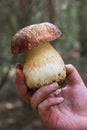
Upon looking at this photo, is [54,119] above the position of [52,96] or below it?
below

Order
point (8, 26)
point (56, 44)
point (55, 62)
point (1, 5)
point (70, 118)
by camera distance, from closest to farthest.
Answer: point (55, 62) → point (70, 118) → point (1, 5) → point (8, 26) → point (56, 44)

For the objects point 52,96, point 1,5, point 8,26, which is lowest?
point 8,26

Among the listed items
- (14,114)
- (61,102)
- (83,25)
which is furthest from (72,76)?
(83,25)

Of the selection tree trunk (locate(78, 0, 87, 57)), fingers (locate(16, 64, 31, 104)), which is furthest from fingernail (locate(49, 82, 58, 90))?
tree trunk (locate(78, 0, 87, 57))

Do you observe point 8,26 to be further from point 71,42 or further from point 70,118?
point 70,118

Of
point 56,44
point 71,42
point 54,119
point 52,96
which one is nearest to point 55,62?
point 52,96

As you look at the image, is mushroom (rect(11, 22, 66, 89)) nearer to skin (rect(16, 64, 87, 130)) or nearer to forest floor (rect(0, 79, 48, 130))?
skin (rect(16, 64, 87, 130))

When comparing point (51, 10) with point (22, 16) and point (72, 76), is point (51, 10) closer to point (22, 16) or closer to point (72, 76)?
point (22, 16)
